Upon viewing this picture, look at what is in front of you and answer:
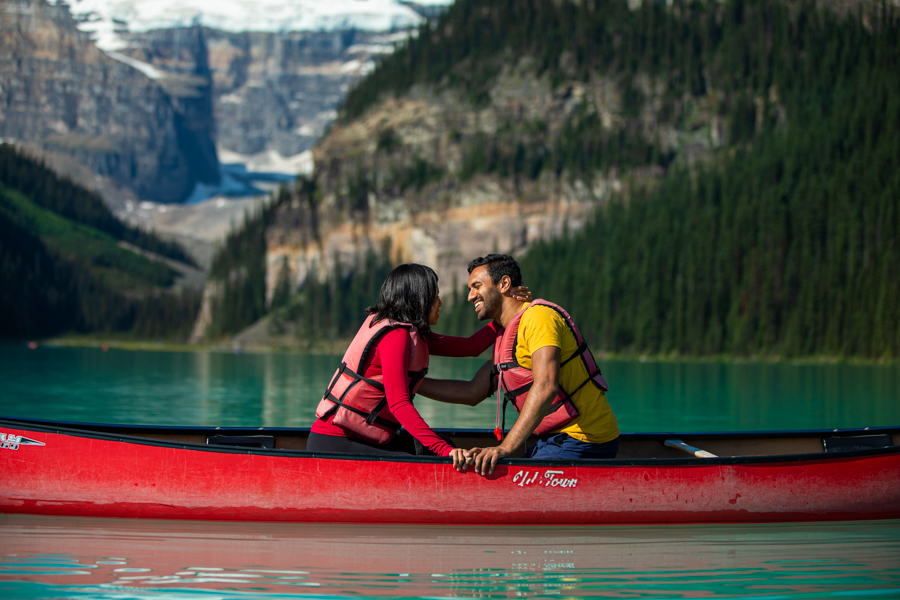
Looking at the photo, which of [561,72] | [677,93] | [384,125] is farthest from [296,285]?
[677,93]

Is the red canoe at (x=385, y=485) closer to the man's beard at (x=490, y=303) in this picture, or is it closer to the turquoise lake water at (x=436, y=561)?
the turquoise lake water at (x=436, y=561)

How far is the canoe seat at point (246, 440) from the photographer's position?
1063 centimetres

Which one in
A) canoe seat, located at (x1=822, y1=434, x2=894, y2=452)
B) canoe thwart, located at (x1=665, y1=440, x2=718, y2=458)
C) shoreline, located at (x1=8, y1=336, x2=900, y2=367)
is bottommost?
canoe thwart, located at (x1=665, y1=440, x2=718, y2=458)

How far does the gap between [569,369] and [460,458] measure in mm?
1277

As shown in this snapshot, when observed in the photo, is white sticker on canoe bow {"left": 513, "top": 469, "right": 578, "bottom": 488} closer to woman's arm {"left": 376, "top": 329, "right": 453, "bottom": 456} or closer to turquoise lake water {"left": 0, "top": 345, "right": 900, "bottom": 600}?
turquoise lake water {"left": 0, "top": 345, "right": 900, "bottom": 600}

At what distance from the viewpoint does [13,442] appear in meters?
9.08

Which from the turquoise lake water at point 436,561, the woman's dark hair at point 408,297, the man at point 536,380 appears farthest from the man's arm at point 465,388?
the turquoise lake water at point 436,561

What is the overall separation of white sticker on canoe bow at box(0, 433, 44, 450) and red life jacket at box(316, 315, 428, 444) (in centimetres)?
299

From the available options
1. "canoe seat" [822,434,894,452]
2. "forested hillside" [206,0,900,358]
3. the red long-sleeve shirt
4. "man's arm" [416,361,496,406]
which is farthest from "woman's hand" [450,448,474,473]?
"forested hillside" [206,0,900,358]

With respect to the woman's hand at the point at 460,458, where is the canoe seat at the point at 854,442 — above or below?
above

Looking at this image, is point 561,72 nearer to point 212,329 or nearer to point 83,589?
point 212,329

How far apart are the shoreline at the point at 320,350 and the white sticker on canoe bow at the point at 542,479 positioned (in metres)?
70.3

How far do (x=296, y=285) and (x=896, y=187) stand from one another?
3723 inches

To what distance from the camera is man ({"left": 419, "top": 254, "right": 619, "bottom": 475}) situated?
25.1 ft
